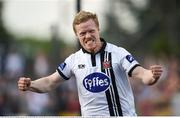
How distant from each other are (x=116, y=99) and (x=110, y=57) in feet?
1.34

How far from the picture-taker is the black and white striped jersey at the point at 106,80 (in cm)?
914

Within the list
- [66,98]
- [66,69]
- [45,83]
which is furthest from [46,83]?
[66,98]

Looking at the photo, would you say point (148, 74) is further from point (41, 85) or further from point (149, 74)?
point (41, 85)

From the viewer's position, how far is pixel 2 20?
2784cm

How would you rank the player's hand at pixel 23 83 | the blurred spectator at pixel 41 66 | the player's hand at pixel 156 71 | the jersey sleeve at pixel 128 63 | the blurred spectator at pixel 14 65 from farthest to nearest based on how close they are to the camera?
the blurred spectator at pixel 14 65 < the blurred spectator at pixel 41 66 < the player's hand at pixel 23 83 < the jersey sleeve at pixel 128 63 < the player's hand at pixel 156 71

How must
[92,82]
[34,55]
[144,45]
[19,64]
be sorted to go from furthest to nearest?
[144,45] < [34,55] < [19,64] < [92,82]

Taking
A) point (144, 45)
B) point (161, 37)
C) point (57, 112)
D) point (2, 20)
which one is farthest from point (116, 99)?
point (161, 37)

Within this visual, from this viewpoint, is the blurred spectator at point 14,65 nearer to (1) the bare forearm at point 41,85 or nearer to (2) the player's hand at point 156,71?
(1) the bare forearm at point 41,85

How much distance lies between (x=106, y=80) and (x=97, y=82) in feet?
0.30

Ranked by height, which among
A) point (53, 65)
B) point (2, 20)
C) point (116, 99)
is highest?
point (2, 20)

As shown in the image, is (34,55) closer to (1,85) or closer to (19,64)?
(19,64)

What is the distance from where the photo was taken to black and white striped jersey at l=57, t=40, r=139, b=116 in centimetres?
914

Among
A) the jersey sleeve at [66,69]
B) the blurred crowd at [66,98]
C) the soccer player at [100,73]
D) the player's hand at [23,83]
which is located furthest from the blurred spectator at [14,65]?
the soccer player at [100,73]

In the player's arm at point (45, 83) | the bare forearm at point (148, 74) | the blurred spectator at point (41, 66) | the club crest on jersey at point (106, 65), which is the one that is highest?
the blurred spectator at point (41, 66)
